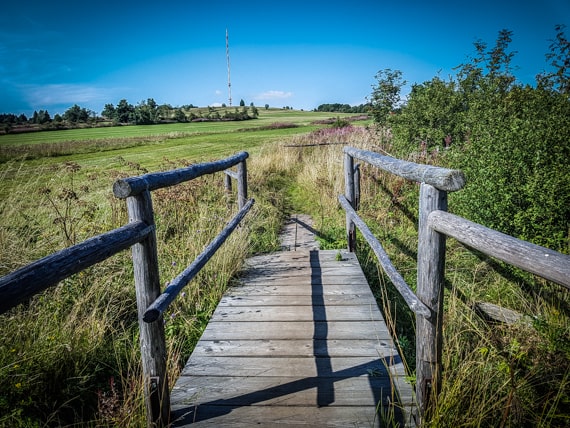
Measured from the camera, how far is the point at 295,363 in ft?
7.91

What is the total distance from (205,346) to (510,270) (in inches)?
134

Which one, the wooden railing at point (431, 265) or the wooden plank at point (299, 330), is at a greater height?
the wooden railing at point (431, 265)

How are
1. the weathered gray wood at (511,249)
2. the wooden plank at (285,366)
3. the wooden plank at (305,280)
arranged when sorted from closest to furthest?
1. the weathered gray wood at (511,249)
2. the wooden plank at (285,366)
3. the wooden plank at (305,280)

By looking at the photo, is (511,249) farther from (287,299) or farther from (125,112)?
(125,112)

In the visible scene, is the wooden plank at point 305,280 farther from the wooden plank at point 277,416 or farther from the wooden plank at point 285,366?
the wooden plank at point 277,416

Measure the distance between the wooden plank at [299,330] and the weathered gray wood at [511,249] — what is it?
1.43m

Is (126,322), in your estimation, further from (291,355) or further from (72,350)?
(291,355)

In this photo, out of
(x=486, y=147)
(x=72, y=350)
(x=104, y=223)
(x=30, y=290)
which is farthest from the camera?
(x=104, y=223)

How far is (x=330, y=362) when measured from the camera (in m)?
2.41

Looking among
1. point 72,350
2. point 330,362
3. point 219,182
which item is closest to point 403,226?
point 330,362

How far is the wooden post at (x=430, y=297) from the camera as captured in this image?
1716mm

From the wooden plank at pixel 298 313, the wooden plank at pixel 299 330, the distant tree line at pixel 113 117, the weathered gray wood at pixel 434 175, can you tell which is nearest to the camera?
the weathered gray wood at pixel 434 175

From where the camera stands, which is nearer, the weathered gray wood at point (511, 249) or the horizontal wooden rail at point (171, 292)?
the weathered gray wood at point (511, 249)

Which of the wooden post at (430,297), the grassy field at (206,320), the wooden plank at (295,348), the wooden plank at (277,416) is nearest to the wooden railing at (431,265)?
the wooden post at (430,297)
